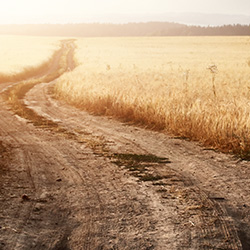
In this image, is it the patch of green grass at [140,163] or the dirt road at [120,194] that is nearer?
the dirt road at [120,194]

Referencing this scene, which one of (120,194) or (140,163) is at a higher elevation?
(120,194)

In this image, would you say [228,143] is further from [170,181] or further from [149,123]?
[149,123]

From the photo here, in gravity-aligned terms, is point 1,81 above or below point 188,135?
below

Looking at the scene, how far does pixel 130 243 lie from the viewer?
3.18 meters

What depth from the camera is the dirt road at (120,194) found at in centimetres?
330

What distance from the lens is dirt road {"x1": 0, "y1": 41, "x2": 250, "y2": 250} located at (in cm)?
330

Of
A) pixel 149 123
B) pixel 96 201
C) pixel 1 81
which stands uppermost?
pixel 96 201

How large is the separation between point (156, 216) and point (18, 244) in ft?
4.77

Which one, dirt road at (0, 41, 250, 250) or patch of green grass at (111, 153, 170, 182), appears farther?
patch of green grass at (111, 153, 170, 182)

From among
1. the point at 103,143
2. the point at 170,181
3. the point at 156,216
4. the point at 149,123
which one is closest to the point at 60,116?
the point at 149,123

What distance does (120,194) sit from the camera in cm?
441

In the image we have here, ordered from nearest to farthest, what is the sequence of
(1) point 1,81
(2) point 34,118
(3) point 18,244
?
(3) point 18,244 < (2) point 34,118 < (1) point 1,81

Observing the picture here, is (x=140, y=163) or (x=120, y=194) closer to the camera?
(x=120, y=194)

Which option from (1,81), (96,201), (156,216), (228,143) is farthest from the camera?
(1,81)
